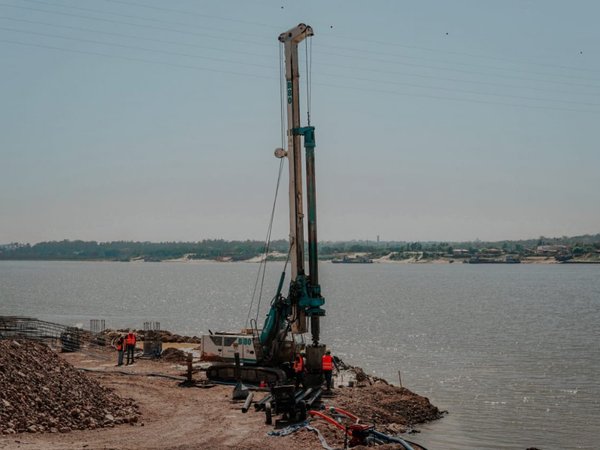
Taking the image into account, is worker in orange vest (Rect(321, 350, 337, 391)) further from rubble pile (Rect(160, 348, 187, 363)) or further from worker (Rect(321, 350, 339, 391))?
rubble pile (Rect(160, 348, 187, 363))

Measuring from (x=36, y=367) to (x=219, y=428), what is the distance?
5.79m

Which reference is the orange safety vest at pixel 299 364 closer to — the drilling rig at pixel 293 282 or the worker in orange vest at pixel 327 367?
the worker in orange vest at pixel 327 367

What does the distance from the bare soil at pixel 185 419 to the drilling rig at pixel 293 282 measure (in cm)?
181

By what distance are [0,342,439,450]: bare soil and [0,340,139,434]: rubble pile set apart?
394mm

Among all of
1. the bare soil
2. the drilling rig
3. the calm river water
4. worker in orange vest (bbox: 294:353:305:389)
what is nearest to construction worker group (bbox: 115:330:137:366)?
the bare soil

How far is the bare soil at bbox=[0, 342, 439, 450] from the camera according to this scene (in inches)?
768

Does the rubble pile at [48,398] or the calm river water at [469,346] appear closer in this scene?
the rubble pile at [48,398]

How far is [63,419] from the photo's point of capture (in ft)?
68.9

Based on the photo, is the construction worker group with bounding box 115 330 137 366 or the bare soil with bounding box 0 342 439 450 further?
the construction worker group with bounding box 115 330 137 366

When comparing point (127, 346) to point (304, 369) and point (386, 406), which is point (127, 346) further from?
point (386, 406)

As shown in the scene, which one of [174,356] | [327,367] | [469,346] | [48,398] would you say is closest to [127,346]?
[174,356]

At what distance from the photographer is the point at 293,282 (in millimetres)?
29109

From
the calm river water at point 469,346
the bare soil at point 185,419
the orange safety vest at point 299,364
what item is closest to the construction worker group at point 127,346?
the bare soil at point 185,419

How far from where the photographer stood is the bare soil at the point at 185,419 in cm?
1952
